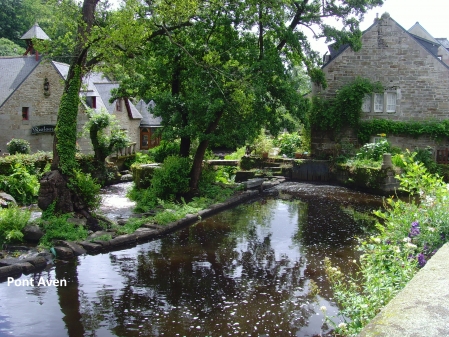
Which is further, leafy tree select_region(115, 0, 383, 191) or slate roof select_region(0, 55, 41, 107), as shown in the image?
slate roof select_region(0, 55, 41, 107)

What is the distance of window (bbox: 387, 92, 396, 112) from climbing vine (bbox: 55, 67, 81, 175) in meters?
19.0

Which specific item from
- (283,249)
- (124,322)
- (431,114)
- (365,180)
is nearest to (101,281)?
(124,322)

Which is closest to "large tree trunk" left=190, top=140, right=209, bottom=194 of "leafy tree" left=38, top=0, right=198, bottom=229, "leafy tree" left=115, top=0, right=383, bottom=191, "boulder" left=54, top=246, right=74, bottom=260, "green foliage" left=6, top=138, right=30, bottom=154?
"leafy tree" left=115, top=0, right=383, bottom=191

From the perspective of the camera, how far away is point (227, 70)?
14.5 meters

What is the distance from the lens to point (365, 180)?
21.2 meters

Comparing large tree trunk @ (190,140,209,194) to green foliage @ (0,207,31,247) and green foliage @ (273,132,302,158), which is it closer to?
green foliage @ (0,207,31,247)

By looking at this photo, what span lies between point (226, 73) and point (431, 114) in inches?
645

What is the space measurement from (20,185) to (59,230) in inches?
291

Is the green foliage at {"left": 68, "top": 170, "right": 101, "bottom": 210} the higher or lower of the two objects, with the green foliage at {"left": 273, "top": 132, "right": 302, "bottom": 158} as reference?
lower

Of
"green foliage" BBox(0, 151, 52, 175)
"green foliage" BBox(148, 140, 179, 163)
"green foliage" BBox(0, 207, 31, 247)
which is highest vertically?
"green foliage" BBox(148, 140, 179, 163)

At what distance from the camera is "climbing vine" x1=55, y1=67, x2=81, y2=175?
40.3 feet

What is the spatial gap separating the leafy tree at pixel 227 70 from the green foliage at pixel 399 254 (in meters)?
8.12

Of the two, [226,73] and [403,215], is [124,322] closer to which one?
[403,215]

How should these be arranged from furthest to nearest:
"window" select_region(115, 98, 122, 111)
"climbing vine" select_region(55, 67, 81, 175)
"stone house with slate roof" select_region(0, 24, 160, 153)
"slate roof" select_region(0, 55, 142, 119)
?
"window" select_region(115, 98, 122, 111) → "slate roof" select_region(0, 55, 142, 119) → "stone house with slate roof" select_region(0, 24, 160, 153) → "climbing vine" select_region(55, 67, 81, 175)
